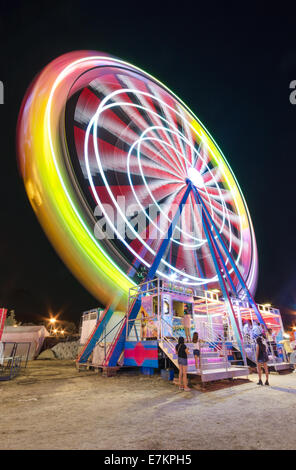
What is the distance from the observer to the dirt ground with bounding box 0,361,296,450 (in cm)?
277

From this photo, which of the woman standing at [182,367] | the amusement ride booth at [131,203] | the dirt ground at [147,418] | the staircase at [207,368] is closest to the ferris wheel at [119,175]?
the amusement ride booth at [131,203]

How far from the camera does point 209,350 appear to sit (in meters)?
9.39

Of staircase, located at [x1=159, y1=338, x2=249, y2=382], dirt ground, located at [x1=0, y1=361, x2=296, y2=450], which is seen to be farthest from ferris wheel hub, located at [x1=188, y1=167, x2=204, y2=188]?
dirt ground, located at [x1=0, y1=361, x2=296, y2=450]

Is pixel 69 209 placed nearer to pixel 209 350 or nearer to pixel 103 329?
pixel 103 329

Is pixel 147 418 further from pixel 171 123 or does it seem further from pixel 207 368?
pixel 171 123

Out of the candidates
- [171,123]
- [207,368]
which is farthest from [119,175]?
[207,368]

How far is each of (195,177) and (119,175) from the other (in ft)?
16.5

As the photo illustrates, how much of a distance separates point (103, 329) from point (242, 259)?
1023cm

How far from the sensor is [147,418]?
374cm

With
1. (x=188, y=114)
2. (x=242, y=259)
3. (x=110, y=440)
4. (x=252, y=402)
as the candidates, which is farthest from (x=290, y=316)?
(x=110, y=440)

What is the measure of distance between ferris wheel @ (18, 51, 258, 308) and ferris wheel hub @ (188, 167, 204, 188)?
89mm

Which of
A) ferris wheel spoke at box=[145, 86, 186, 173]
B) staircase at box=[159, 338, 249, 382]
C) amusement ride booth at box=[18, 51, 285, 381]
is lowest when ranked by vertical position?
staircase at box=[159, 338, 249, 382]

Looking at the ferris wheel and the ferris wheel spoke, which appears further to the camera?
the ferris wheel spoke

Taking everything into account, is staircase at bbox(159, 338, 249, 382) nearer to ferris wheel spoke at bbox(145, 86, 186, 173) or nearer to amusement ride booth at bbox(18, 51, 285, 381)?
amusement ride booth at bbox(18, 51, 285, 381)
